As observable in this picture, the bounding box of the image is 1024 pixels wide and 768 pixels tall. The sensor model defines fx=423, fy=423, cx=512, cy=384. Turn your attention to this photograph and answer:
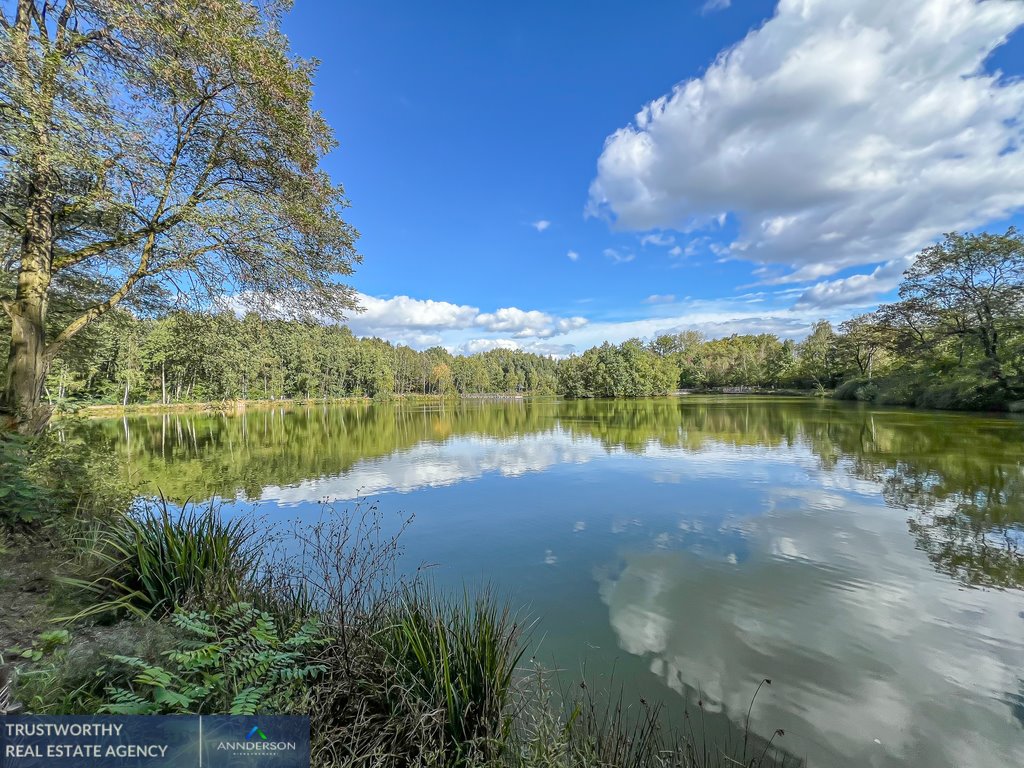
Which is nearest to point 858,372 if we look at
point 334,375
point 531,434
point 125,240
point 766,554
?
point 531,434

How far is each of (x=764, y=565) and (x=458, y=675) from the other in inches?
229

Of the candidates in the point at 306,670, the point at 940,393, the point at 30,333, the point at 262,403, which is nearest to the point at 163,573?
the point at 306,670

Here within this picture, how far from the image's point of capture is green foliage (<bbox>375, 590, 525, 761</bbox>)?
99.9 inches

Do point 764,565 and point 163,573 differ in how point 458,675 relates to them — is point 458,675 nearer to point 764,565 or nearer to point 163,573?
point 163,573

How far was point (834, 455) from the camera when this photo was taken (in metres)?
15.2

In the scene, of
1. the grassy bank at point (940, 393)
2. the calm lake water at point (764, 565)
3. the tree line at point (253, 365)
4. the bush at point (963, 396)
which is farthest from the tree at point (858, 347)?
the tree line at point (253, 365)

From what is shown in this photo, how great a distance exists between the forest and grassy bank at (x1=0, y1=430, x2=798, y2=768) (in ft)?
15.9

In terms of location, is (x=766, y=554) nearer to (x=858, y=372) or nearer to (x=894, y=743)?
(x=894, y=743)

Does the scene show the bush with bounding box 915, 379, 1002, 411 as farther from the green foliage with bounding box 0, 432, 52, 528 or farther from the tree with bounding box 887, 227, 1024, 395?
the green foliage with bounding box 0, 432, 52, 528

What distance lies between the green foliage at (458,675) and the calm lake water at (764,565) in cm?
177

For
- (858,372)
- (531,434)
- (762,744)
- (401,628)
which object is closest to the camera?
(401,628)

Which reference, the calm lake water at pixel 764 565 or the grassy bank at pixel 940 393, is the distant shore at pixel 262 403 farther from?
the grassy bank at pixel 940 393

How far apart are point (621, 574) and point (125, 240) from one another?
9050 millimetres

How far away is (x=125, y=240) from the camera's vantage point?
21.1 ft
